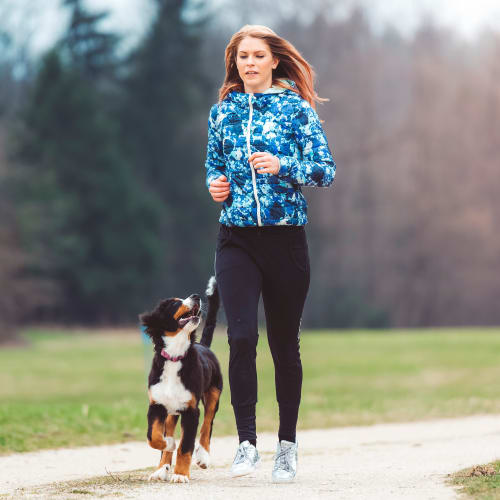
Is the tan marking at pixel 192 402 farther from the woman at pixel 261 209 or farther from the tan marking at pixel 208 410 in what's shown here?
the tan marking at pixel 208 410

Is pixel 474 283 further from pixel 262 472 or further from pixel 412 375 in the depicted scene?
pixel 262 472

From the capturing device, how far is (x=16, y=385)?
21047 millimetres

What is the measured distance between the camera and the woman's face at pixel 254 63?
5.26 m

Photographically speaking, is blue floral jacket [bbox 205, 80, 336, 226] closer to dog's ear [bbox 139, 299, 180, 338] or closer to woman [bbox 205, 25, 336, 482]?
woman [bbox 205, 25, 336, 482]

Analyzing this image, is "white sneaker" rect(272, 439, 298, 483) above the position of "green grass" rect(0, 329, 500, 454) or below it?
above

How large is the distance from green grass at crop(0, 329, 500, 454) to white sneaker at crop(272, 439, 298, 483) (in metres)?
3.07

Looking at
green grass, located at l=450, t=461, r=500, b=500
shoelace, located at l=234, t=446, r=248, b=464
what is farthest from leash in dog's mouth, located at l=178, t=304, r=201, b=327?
green grass, located at l=450, t=461, r=500, b=500

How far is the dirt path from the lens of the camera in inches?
192

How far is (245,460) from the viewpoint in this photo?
5.13 m

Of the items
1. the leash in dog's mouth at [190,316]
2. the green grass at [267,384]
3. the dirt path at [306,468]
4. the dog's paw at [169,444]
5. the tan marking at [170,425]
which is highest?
the leash in dog's mouth at [190,316]

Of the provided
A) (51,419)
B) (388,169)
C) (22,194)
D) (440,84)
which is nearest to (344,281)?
(388,169)

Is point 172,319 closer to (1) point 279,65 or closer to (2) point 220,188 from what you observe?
(2) point 220,188

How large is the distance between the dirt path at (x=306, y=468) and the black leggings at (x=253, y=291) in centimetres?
44

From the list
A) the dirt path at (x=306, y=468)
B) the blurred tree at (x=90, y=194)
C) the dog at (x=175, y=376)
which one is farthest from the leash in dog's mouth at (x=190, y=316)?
the blurred tree at (x=90, y=194)
